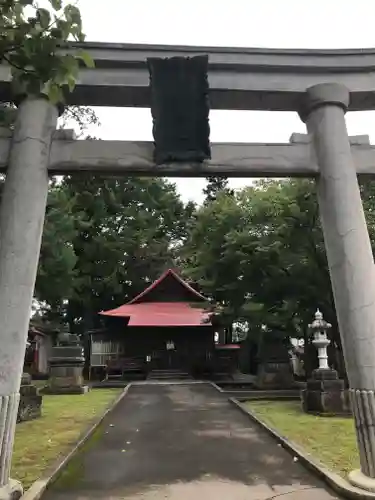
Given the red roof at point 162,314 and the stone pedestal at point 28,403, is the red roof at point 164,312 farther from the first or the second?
the stone pedestal at point 28,403

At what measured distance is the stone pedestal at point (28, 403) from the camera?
11188 mm

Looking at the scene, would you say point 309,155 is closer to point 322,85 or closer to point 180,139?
point 322,85

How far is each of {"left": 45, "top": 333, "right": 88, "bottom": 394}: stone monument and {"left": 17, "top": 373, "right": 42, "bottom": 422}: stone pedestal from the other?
6501 mm

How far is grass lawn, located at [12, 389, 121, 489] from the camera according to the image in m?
6.66

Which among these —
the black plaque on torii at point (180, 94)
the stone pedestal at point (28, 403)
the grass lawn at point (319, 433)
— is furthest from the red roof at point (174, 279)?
the black plaque on torii at point (180, 94)

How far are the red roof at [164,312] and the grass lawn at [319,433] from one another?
12.3 m

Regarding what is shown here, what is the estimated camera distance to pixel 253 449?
8078mm

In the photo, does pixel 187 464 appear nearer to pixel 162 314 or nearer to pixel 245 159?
pixel 245 159

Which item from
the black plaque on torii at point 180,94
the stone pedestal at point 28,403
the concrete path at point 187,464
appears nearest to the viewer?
the concrete path at point 187,464

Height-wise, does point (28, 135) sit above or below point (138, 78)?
below

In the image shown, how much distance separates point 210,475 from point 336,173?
4.19m

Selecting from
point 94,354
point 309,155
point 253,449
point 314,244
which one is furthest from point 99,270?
point 309,155

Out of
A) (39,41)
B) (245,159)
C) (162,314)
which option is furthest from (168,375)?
(39,41)

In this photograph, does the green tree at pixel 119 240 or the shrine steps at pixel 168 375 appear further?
the green tree at pixel 119 240
